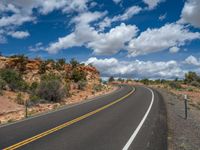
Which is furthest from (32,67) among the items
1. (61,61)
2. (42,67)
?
(61,61)

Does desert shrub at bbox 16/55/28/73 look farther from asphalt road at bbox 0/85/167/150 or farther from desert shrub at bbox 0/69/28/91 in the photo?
asphalt road at bbox 0/85/167/150

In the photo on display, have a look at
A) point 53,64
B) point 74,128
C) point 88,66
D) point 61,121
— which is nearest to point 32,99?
point 61,121

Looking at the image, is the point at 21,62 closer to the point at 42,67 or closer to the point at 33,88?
the point at 42,67

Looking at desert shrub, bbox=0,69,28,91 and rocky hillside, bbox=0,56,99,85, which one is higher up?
rocky hillside, bbox=0,56,99,85

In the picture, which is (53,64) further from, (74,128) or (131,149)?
(131,149)

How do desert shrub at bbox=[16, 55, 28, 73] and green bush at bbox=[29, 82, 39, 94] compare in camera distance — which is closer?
green bush at bbox=[29, 82, 39, 94]

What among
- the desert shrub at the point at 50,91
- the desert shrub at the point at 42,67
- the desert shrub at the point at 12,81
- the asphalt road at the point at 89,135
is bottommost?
the asphalt road at the point at 89,135

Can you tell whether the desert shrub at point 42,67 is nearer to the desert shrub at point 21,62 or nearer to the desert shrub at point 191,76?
the desert shrub at point 21,62

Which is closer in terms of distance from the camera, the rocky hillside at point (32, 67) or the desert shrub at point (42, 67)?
the rocky hillside at point (32, 67)

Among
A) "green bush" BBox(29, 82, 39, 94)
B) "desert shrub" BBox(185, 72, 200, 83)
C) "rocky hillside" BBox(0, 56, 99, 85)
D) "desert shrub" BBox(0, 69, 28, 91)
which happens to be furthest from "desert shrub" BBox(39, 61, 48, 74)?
"desert shrub" BBox(185, 72, 200, 83)

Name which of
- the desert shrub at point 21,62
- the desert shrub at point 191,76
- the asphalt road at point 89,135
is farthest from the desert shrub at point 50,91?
the desert shrub at point 191,76

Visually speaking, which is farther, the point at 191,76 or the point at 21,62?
the point at 191,76

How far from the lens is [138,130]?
10633 mm

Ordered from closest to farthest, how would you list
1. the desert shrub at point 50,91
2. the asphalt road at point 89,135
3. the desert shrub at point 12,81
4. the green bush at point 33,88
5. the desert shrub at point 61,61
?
the asphalt road at point 89,135, the desert shrub at point 50,91, the green bush at point 33,88, the desert shrub at point 12,81, the desert shrub at point 61,61
